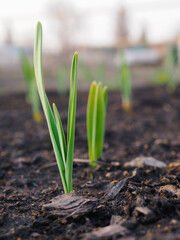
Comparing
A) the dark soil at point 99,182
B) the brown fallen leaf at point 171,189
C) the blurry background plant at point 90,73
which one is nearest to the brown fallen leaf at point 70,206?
the dark soil at point 99,182

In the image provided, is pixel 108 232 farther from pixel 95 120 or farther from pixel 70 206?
pixel 95 120

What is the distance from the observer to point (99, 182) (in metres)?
1.02

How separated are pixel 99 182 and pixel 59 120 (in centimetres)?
34

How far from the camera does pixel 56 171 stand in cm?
128

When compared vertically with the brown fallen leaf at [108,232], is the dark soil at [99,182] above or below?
below

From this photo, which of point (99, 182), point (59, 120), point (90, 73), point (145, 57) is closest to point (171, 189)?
point (99, 182)

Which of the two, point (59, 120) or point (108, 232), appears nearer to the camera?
point (108, 232)

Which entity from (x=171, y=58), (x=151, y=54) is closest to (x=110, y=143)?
(x=171, y=58)

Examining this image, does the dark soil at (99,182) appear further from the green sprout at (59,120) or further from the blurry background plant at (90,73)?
the blurry background plant at (90,73)

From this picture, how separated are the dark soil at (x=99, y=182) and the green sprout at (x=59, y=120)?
0.47 ft

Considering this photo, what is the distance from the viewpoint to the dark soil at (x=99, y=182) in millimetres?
700

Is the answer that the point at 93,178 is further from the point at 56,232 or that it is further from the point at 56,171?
the point at 56,232

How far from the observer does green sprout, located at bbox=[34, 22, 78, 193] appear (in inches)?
31.1

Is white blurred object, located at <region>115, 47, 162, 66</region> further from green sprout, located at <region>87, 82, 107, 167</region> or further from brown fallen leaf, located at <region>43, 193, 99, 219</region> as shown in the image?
brown fallen leaf, located at <region>43, 193, 99, 219</region>
